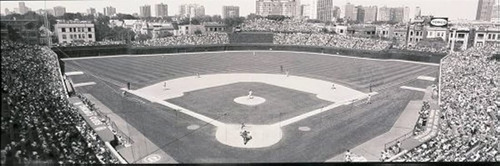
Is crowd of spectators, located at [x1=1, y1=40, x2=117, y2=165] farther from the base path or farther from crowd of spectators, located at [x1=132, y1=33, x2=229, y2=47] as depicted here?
crowd of spectators, located at [x1=132, y1=33, x2=229, y2=47]

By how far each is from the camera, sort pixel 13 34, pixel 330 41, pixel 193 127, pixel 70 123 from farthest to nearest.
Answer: pixel 330 41
pixel 193 127
pixel 70 123
pixel 13 34

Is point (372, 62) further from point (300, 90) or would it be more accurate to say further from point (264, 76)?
point (300, 90)

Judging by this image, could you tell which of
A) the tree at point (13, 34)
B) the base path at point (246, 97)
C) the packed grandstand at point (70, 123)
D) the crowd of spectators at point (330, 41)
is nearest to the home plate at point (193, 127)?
the base path at point (246, 97)

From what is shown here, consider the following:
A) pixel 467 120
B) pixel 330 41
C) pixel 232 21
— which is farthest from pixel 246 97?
pixel 232 21

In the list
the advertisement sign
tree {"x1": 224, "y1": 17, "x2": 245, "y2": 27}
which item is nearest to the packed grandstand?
the advertisement sign

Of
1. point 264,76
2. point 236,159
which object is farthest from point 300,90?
point 236,159

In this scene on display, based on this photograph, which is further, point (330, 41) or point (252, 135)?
point (330, 41)

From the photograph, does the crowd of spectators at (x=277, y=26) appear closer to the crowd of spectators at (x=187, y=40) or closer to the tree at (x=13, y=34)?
the crowd of spectators at (x=187, y=40)

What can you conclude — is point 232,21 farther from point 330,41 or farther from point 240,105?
point 240,105
